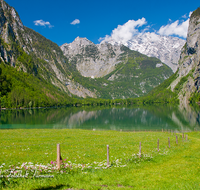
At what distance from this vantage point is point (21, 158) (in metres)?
20.8

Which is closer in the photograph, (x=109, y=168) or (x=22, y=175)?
(x=22, y=175)

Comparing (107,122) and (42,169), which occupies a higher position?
(42,169)

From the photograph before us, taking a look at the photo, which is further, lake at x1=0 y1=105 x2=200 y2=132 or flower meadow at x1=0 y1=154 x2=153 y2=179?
lake at x1=0 y1=105 x2=200 y2=132

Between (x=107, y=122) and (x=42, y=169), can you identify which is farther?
(x=107, y=122)

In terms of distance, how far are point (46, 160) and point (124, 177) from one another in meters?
9.45

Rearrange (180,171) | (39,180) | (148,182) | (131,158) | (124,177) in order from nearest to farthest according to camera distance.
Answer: (39,180) < (148,182) < (124,177) < (180,171) < (131,158)

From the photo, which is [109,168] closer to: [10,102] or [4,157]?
[4,157]

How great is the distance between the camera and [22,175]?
555 inches

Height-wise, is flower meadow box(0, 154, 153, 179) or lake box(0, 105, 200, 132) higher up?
flower meadow box(0, 154, 153, 179)

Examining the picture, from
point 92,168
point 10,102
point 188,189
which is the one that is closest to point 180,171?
point 188,189

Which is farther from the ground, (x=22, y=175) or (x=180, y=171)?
(x=22, y=175)

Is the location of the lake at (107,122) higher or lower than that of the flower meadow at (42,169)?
lower

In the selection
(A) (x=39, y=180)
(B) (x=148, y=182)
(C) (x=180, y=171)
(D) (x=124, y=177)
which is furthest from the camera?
(C) (x=180, y=171)

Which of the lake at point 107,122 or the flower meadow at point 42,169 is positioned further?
the lake at point 107,122
